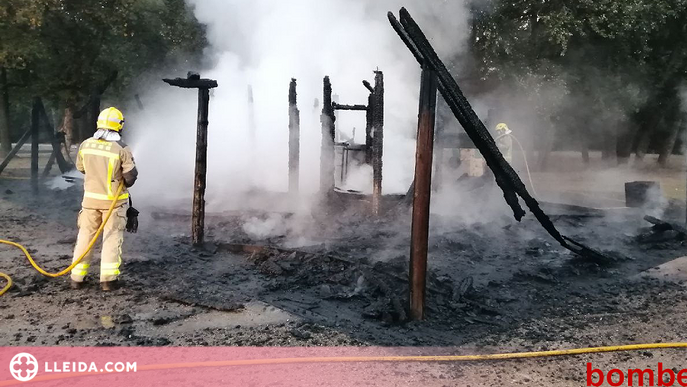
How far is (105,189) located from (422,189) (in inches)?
143

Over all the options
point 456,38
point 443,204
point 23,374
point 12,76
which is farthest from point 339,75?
point 23,374

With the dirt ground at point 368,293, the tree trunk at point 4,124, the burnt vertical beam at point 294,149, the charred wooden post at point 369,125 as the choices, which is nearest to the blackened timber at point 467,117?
the dirt ground at point 368,293

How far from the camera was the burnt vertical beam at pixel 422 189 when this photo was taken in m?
4.87

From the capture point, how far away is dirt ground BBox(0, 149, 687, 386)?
4621 mm

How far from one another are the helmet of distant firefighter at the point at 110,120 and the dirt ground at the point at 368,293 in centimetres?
191

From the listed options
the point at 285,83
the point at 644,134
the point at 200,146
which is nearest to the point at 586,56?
the point at 644,134

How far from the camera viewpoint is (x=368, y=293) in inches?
235

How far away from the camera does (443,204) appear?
11.5 metres

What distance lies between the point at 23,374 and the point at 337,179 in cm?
929

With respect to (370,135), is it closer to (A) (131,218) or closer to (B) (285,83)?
(A) (131,218)

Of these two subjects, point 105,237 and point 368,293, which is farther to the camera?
point 368,293

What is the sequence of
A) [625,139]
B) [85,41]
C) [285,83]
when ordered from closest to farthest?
[285,83], [85,41], [625,139]

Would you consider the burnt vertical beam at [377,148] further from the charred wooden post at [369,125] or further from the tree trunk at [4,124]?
the tree trunk at [4,124]

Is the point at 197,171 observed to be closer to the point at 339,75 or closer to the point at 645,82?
the point at 339,75
